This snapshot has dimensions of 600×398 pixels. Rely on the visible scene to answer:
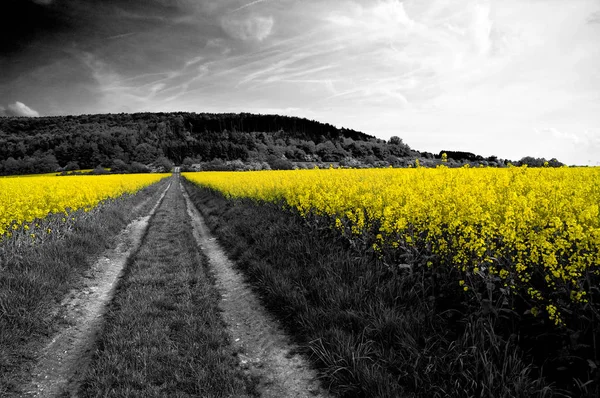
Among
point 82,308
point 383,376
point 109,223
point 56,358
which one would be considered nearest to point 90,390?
point 56,358

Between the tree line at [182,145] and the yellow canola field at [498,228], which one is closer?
the yellow canola field at [498,228]

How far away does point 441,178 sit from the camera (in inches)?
337

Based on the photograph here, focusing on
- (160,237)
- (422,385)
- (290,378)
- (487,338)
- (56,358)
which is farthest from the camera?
(160,237)

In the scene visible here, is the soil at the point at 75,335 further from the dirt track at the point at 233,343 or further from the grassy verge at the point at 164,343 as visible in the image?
the grassy verge at the point at 164,343

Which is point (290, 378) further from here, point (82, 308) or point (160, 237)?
point (160, 237)

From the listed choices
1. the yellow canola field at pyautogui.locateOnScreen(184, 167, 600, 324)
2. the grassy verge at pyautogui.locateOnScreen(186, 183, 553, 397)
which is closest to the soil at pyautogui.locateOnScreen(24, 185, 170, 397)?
the grassy verge at pyautogui.locateOnScreen(186, 183, 553, 397)

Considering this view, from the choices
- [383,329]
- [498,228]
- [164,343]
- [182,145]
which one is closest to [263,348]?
[164,343]

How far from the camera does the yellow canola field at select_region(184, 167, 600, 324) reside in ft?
10.6

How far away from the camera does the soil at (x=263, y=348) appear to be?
364 centimetres

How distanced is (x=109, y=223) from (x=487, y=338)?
12.9m

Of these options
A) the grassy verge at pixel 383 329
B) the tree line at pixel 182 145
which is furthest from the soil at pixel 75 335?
the tree line at pixel 182 145

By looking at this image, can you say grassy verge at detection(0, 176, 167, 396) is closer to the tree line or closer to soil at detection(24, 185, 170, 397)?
soil at detection(24, 185, 170, 397)

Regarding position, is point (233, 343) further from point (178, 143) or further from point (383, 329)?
point (178, 143)

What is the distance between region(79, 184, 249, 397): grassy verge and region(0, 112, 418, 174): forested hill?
145ft
